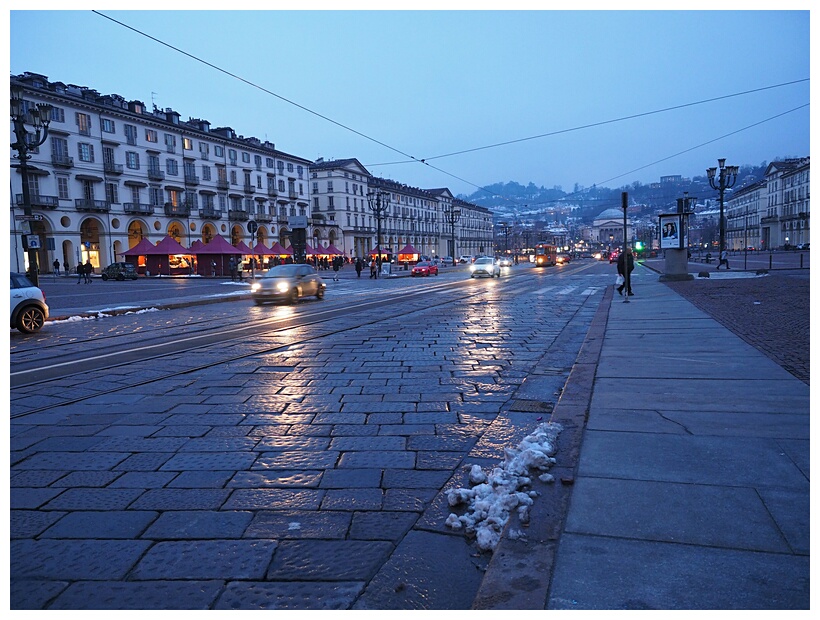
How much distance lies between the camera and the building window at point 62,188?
2089 inches

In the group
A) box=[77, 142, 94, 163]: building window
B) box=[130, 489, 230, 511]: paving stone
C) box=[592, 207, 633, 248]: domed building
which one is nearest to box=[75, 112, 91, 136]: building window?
box=[77, 142, 94, 163]: building window

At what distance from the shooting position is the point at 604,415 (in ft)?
17.3

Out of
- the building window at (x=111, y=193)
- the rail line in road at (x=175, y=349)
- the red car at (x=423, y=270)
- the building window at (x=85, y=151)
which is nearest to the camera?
the rail line in road at (x=175, y=349)

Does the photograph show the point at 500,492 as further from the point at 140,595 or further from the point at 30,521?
the point at 30,521

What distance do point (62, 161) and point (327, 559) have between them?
6016cm

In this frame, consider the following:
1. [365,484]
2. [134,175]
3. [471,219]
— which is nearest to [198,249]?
[134,175]

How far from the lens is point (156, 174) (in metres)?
62.9

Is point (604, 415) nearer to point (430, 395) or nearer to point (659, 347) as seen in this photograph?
point (430, 395)

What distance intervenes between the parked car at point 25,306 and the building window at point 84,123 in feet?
161

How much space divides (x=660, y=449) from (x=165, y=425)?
4269 millimetres

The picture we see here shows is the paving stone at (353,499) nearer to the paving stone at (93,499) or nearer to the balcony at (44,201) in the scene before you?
the paving stone at (93,499)

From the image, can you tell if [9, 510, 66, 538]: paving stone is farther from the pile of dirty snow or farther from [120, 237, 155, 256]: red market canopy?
[120, 237, 155, 256]: red market canopy

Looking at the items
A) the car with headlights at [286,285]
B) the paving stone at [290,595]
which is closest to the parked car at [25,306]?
the car with headlights at [286,285]

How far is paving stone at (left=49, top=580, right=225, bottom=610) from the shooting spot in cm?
271
